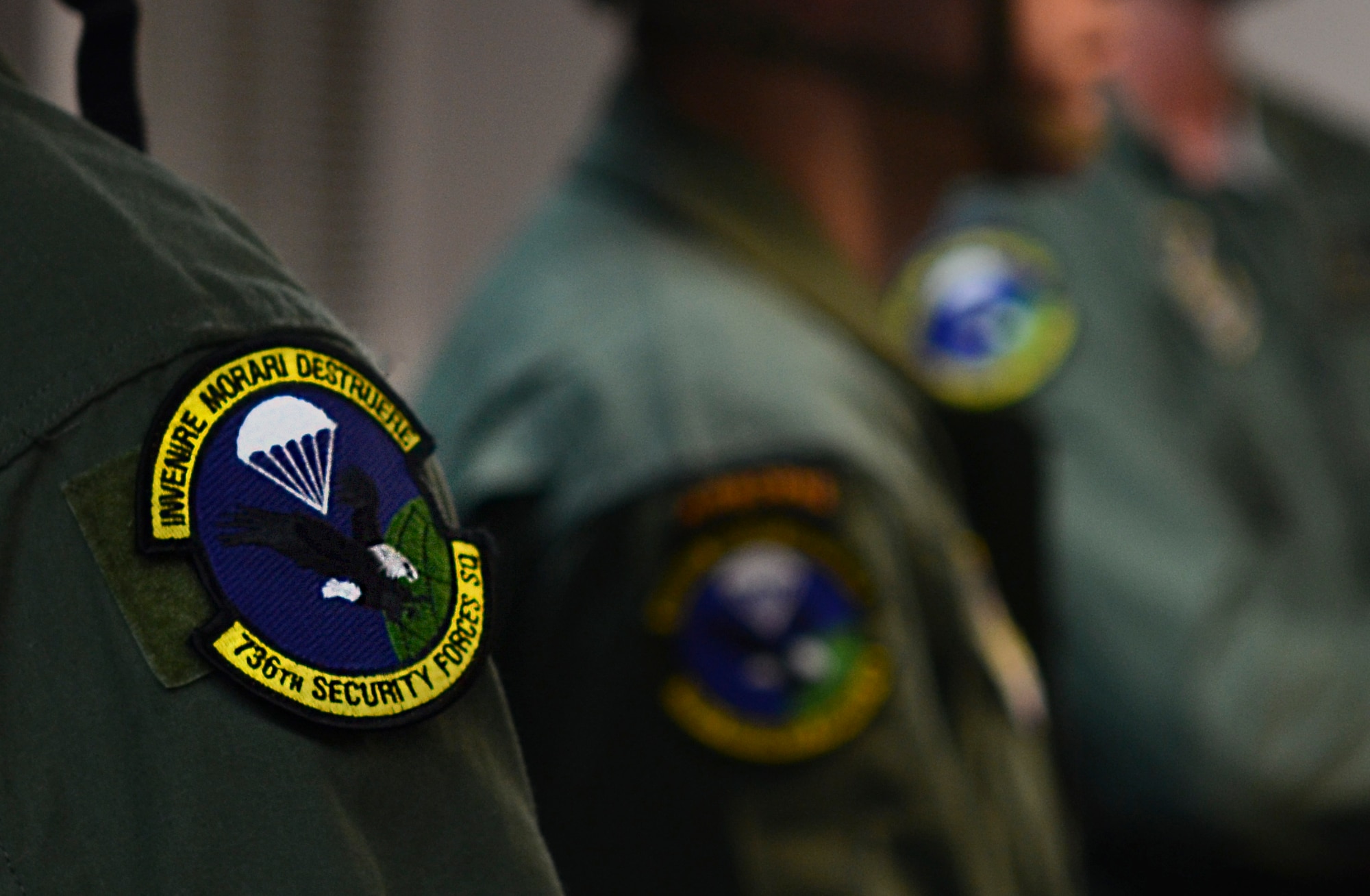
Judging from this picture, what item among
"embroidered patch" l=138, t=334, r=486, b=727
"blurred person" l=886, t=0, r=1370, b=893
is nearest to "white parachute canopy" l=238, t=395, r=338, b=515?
"embroidered patch" l=138, t=334, r=486, b=727

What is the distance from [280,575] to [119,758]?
0.05 m

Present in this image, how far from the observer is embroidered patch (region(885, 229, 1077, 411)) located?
172 cm

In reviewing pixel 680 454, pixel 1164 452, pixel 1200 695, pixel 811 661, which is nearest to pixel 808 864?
pixel 811 661

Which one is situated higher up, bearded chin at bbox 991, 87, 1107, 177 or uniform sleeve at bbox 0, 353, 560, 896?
uniform sleeve at bbox 0, 353, 560, 896

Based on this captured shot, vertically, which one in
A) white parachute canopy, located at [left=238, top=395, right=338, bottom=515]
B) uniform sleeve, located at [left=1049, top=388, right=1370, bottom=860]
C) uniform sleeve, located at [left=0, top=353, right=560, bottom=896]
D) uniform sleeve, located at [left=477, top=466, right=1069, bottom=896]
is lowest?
uniform sleeve, located at [left=1049, top=388, right=1370, bottom=860]

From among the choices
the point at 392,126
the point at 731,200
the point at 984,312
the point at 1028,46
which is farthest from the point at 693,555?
the point at 392,126

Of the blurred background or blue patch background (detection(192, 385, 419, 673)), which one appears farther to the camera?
the blurred background

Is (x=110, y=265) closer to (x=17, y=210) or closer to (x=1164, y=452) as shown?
(x=17, y=210)

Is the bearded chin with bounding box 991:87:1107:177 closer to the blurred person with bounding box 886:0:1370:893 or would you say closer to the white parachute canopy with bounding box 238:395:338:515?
the blurred person with bounding box 886:0:1370:893

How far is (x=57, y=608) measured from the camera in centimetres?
40

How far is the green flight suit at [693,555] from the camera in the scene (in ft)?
2.90

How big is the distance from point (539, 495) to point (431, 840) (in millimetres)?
514

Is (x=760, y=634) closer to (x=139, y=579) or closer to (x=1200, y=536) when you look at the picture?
(x=139, y=579)

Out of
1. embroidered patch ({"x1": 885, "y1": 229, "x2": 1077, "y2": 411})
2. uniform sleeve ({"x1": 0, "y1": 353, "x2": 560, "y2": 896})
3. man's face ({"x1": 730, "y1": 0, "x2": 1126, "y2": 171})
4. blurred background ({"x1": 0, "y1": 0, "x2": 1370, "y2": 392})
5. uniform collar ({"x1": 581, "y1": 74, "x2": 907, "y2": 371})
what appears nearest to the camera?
uniform sleeve ({"x1": 0, "y1": 353, "x2": 560, "y2": 896})
